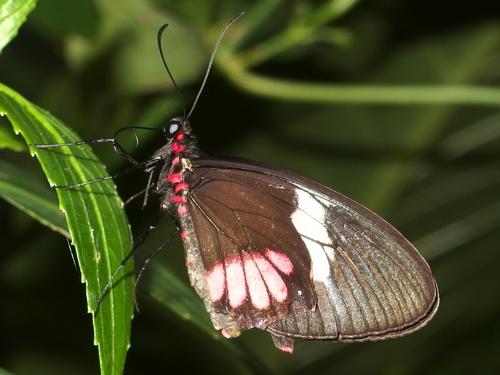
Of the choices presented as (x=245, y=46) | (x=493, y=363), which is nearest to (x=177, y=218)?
(x=245, y=46)

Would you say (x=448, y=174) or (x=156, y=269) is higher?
(x=448, y=174)

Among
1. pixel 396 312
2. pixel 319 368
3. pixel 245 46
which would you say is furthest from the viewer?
pixel 319 368

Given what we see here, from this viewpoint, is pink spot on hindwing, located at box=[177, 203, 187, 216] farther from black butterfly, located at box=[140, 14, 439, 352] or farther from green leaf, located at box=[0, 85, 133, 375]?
green leaf, located at box=[0, 85, 133, 375]

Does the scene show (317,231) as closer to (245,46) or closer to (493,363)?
(245,46)

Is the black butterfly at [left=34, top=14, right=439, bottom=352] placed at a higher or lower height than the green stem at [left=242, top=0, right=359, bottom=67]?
lower

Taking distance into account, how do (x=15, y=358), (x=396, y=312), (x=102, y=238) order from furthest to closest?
(x=15, y=358) → (x=396, y=312) → (x=102, y=238)

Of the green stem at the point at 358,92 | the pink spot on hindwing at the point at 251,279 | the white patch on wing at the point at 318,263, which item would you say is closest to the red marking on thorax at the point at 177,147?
the pink spot on hindwing at the point at 251,279

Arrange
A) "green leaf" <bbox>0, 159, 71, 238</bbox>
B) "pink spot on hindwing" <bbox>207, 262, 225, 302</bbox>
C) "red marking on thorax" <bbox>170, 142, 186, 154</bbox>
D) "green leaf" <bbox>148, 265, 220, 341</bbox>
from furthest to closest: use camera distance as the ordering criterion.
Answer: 1. "red marking on thorax" <bbox>170, 142, 186, 154</bbox>
2. "pink spot on hindwing" <bbox>207, 262, 225, 302</bbox>
3. "green leaf" <bbox>148, 265, 220, 341</bbox>
4. "green leaf" <bbox>0, 159, 71, 238</bbox>

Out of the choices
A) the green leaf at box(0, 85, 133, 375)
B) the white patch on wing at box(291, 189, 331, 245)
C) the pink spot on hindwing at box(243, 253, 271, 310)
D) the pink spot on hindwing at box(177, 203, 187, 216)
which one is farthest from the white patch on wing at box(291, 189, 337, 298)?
the green leaf at box(0, 85, 133, 375)
